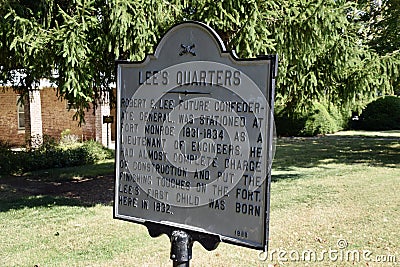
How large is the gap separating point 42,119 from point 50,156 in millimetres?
6362

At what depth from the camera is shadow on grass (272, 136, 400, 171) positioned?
13.7 metres

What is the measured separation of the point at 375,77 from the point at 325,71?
84 cm

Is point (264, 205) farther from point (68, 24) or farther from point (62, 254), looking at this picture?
point (68, 24)

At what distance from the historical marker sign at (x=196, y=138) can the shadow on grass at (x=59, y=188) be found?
5.22 m

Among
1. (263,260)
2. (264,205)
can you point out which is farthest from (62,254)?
(264,205)

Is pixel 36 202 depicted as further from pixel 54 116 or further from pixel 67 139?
pixel 54 116

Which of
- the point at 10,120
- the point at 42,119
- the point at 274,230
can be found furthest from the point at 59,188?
the point at 42,119

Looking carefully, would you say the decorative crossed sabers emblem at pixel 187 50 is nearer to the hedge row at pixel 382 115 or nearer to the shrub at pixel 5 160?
the shrub at pixel 5 160

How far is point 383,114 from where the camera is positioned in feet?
91.6

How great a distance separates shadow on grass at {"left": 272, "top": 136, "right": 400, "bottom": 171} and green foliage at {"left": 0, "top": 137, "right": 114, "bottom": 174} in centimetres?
590

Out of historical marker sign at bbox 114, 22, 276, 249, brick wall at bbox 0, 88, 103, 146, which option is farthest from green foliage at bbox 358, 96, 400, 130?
historical marker sign at bbox 114, 22, 276, 249

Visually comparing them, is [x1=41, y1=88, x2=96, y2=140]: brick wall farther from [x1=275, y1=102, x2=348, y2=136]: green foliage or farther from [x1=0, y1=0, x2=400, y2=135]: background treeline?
[x1=0, y1=0, x2=400, y2=135]: background treeline

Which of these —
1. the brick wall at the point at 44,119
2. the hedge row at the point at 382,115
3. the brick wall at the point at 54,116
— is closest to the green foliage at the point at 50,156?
the brick wall at the point at 44,119

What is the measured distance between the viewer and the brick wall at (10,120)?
62.7 feet
